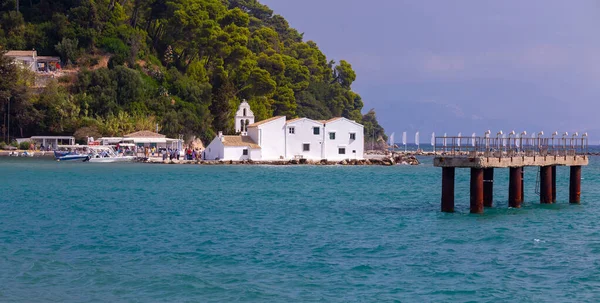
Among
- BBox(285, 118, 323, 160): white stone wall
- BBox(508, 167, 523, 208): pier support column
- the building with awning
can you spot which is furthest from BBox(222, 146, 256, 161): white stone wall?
BBox(508, 167, 523, 208): pier support column

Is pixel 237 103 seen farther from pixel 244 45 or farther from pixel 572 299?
pixel 572 299

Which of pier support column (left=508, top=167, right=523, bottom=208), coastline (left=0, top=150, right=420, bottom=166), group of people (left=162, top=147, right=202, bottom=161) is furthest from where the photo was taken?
group of people (left=162, top=147, right=202, bottom=161)

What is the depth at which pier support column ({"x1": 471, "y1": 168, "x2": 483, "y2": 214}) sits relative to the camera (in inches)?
1169

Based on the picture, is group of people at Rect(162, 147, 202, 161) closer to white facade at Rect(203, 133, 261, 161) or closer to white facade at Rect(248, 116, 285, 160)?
white facade at Rect(203, 133, 261, 161)

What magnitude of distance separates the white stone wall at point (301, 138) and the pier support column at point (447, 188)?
162ft

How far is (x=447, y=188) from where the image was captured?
30.6 m

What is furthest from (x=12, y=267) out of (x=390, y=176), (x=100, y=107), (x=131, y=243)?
(x=100, y=107)

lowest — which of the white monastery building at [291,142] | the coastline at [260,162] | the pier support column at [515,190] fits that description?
the pier support column at [515,190]

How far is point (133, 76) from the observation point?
3610 inches

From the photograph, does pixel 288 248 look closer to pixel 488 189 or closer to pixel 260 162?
pixel 488 189

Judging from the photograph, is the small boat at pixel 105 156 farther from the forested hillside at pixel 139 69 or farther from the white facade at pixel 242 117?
the white facade at pixel 242 117

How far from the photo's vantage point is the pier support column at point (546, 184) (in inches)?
1390

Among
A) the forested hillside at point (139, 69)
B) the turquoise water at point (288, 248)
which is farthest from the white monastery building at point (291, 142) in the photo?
the turquoise water at point (288, 248)

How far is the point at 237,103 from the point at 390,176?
40379mm
